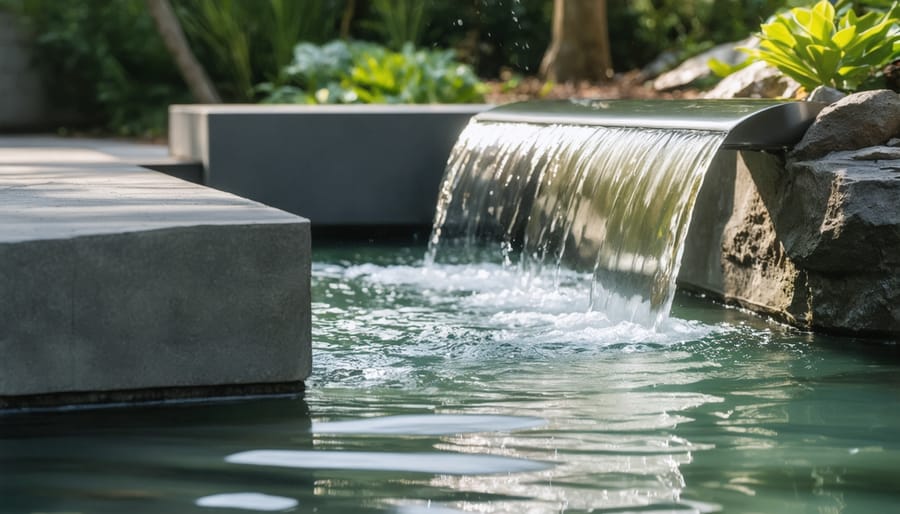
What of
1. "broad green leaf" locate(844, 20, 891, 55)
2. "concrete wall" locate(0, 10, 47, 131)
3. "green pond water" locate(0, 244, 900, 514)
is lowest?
"green pond water" locate(0, 244, 900, 514)

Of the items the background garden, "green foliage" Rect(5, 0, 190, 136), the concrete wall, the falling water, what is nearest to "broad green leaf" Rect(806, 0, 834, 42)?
the falling water

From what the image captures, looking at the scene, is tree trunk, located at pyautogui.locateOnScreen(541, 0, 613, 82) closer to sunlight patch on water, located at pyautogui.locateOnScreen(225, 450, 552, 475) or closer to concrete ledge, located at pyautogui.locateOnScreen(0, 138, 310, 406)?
concrete ledge, located at pyautogui.locateOnScreen(0, 138, 310, 406)

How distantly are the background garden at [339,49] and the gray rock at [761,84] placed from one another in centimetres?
366

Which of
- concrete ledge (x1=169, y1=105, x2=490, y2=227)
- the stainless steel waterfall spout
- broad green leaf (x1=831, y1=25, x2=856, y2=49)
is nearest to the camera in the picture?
the stainless steel waterfall spout

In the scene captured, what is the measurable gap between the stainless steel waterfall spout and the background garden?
438 centimetres

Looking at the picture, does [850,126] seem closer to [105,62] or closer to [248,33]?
[248,33]

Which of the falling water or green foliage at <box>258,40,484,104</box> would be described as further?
green foliage at <box>258,40,484,104</box>

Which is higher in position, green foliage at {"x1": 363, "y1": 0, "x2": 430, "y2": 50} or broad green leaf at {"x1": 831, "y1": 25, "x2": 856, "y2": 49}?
green foliage at {"x1": 363, "y1": 0, "x2": 430, "y2": 50}

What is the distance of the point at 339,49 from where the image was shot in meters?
12.7

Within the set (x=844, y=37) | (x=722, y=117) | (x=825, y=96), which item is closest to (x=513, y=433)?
(x=722, y=117)

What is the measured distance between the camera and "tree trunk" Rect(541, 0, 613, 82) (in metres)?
13.3

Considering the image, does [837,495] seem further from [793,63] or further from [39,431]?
[793,63]

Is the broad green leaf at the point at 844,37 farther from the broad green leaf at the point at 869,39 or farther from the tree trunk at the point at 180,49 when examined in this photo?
the tree trunk at the point at 180,49

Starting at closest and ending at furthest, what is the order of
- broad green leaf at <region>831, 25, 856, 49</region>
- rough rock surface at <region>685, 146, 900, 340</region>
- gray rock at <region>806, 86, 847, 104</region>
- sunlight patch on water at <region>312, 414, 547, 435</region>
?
1. sunlight patch on water at <region>312, 414, 547, 435</region>
2. rough rock surface at <region>685, 146, 900, 340</region>
3. gray rock at <region>806, 86, 847, 104</region>
4. broad green leaf at <region>831, 25, 856, 49</region>
